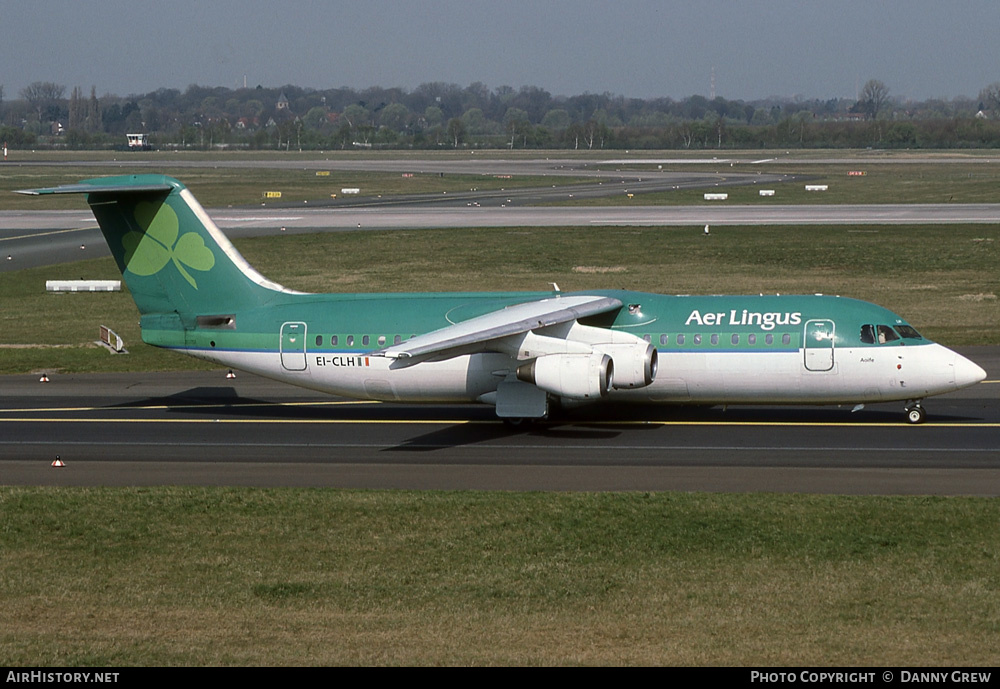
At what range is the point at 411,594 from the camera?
17.5 m

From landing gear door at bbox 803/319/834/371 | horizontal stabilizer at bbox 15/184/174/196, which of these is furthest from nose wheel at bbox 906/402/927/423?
horizontal stabilizer at bbox 15/184/174/196

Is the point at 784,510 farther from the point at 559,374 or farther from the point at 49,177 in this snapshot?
the point at 49,177

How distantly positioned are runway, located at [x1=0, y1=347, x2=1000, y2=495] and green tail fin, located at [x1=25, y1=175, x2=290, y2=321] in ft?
10.6

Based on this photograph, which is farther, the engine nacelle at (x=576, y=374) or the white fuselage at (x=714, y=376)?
the white fuselage at (x=714, y=376)

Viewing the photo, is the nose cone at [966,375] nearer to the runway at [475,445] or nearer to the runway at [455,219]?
the runway at [475,445]

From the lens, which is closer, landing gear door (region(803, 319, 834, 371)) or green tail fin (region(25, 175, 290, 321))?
landing gear door (region(803, 319, 834, 371))

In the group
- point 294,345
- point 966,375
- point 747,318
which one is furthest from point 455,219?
point 966,375

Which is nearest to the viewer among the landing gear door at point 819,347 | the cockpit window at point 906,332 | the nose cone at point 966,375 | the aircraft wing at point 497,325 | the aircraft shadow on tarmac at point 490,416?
the aircraft wing at point 497,325

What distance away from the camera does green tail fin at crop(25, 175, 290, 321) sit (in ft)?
105

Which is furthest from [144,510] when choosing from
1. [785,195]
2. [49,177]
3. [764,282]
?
[49,177]

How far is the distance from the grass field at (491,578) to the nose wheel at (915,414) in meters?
8.14

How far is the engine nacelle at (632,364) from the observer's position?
29.2m

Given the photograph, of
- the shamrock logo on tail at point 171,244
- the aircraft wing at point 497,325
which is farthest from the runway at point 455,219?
the aircraft wing at point 497,325

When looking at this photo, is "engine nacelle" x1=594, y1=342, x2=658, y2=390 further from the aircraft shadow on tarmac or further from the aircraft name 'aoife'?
the aircraft name 'aoife'
